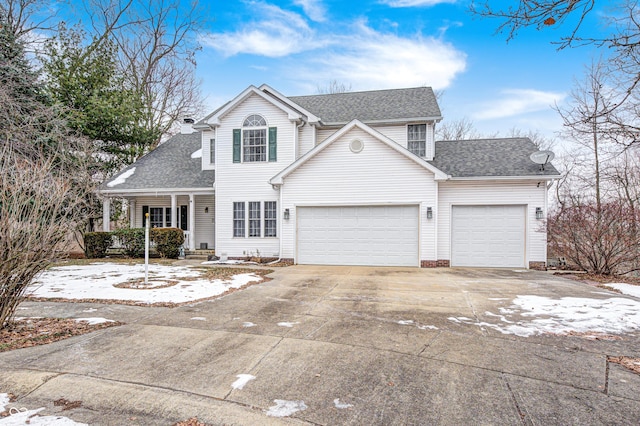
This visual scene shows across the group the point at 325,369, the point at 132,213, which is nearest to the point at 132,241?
the point at 132,213

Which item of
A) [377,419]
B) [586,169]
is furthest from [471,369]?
[586,169]

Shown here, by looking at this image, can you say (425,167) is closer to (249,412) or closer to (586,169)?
(249,412)

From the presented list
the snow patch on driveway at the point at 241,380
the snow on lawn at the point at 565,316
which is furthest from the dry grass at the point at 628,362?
the snow patch on driveway at the point at 241,380

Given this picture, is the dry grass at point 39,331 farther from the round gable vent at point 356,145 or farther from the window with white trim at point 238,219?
the round gable vent at point 356,145

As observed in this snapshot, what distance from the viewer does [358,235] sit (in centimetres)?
1366

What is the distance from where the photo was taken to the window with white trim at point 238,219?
50.3 ft

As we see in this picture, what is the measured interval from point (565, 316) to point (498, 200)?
25.6 ft

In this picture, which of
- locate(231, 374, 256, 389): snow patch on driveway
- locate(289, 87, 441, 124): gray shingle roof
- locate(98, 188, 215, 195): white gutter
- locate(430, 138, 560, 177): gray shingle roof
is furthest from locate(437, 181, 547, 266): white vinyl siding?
locate(231, 374, 256, 389): snow patch on driveway

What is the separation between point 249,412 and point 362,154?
1124 cm

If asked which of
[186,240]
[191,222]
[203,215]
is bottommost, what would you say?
[186,240]

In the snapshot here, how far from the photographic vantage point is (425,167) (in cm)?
1302

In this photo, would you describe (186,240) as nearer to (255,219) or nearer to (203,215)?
(203,215)

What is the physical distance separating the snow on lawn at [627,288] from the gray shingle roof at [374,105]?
8032 mm

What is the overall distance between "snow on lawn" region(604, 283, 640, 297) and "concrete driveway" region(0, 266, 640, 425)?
12.1 ft
